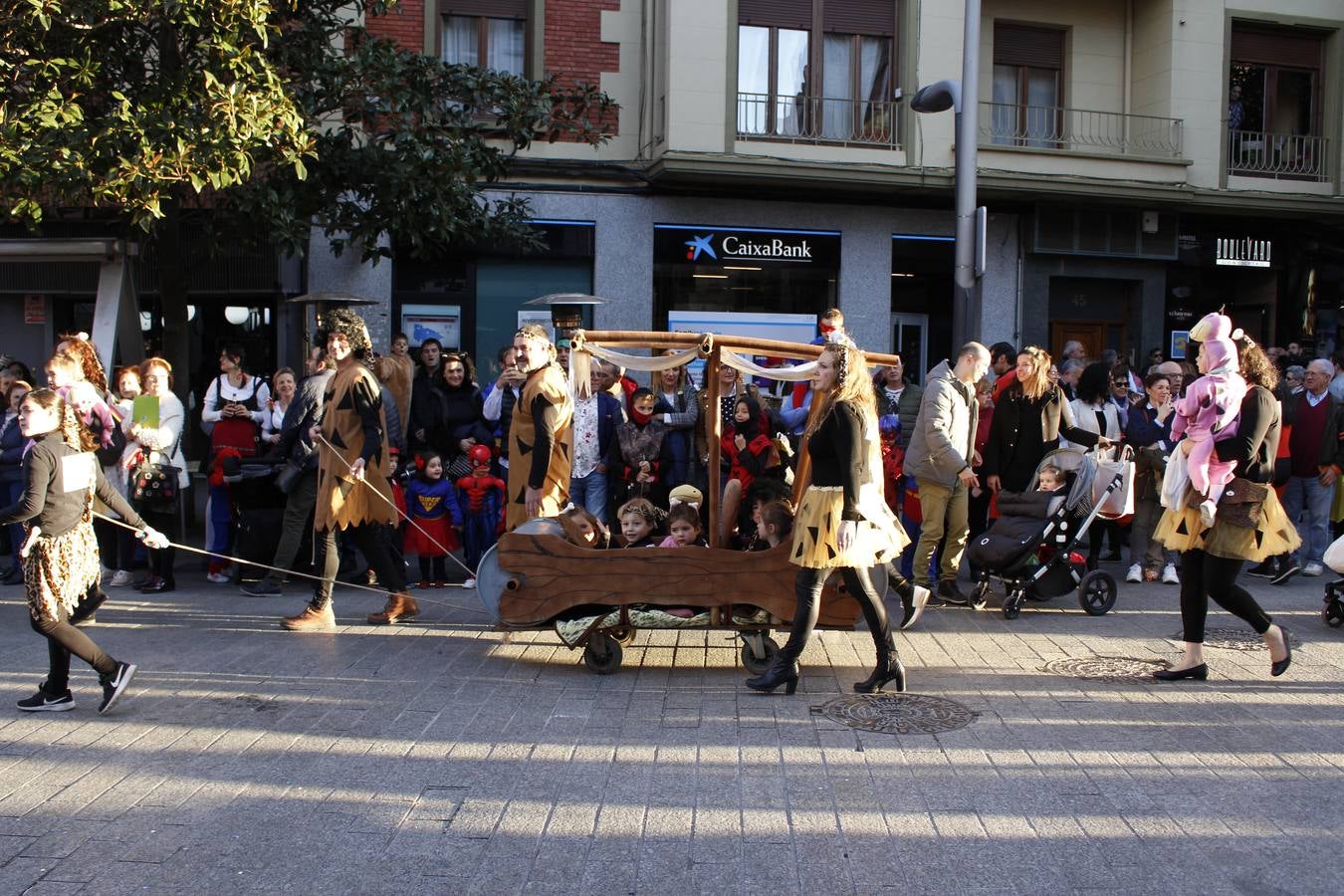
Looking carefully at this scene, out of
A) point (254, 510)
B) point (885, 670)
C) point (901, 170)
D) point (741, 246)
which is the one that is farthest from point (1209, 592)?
point (741, 246)

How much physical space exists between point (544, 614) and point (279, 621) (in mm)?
2498

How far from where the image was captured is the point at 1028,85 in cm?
1730

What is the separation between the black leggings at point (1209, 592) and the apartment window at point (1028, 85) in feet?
36.8

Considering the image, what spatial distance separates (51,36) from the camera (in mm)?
9719

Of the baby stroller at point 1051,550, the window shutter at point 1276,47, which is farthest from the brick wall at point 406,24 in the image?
the window shutter at point 1276,47

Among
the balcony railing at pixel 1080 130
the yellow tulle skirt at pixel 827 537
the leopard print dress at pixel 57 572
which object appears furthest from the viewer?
the balcony railing at pixel 1080 130

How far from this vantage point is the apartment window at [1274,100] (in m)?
17.7

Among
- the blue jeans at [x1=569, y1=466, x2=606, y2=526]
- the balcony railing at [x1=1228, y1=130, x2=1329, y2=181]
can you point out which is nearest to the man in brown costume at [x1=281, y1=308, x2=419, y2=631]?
the blue jeans at [x1=569, y1=466, x2=606, y2=526]

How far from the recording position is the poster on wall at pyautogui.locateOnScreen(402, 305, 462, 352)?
15695 millimetres

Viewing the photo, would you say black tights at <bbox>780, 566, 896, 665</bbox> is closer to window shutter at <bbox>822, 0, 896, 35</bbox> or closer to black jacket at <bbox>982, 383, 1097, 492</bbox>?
black jacket at <bbox>982, 383, 1097, 492</bbox>

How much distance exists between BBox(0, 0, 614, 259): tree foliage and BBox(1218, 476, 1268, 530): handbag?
23.4 feet

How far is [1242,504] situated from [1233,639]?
5.78ft

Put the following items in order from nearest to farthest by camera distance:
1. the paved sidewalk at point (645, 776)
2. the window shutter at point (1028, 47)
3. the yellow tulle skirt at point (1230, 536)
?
the paved sidewalk at point (645, 776)
the yellow tulle skirt at point (1230, 536)
the window shutter at point (1028, 47)

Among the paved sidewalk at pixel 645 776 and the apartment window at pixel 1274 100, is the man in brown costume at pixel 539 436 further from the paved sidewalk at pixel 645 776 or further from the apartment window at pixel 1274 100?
the apartment window at pixel 1274 100
